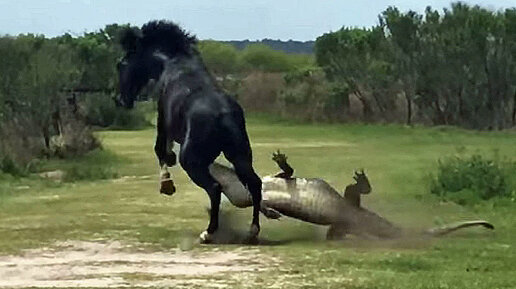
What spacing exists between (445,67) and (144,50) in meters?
30.3

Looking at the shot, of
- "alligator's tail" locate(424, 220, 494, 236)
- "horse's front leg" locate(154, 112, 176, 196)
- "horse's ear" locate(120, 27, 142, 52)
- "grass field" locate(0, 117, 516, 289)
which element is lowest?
"grass field" locate(0, 117, 516, 289)

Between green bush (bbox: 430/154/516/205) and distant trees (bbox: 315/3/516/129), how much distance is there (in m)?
24.5

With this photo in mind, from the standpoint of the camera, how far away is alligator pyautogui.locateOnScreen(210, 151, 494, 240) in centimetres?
1205

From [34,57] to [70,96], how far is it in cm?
235

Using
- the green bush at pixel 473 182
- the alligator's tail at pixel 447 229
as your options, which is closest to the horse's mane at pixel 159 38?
the alligator's tail at pixel 447 229

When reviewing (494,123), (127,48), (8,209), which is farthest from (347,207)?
(494,123)

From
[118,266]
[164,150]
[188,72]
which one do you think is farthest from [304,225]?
[118,266]

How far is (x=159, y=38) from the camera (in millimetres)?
13031

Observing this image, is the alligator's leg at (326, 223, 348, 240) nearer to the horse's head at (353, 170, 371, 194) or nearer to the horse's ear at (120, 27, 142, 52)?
the horse's head at (353, 170, 371, 194)

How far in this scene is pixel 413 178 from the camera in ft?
65.3

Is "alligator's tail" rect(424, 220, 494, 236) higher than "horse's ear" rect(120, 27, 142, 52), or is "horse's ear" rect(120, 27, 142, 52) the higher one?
"horse's ear" rect(120, 27, 142, 52)

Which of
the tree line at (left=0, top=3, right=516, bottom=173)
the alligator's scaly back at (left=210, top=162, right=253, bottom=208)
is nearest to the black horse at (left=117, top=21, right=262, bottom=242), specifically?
the alligator's scaly back at (left=210, top=162, right=253, bottom=208)

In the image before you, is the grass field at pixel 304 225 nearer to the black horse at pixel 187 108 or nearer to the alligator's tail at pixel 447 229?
the alligator's tail at pixel 447 229

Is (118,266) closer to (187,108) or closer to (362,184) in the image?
(187,108)
